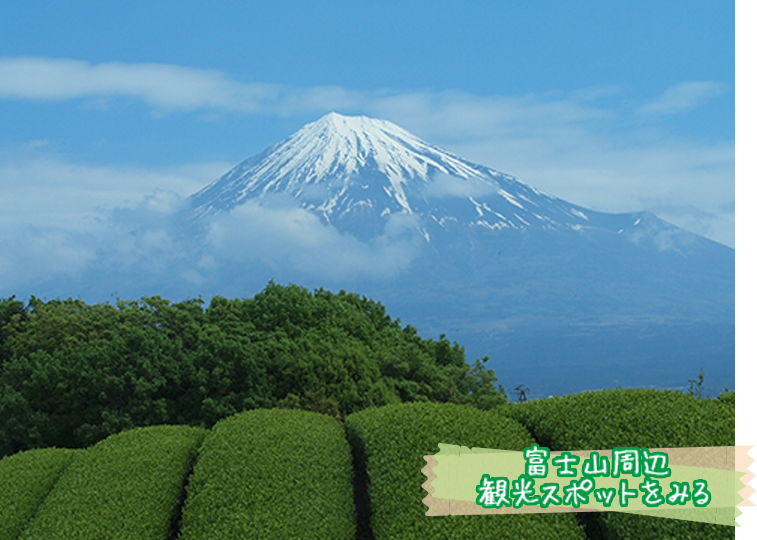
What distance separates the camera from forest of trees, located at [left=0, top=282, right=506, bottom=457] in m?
12.8

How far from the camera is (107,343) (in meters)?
14.4

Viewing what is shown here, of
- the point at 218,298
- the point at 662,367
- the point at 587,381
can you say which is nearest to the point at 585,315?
the point at 662,367

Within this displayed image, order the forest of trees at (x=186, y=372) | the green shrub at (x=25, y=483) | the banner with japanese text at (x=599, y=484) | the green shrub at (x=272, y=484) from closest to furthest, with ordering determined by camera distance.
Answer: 1. the banner with japanese text at (x=599, y=484)
2. the green shrub at (x=272, y=484)
3. the green shrub at (x=25, y=483)
4. the forest of trees at (x=186, y=372)

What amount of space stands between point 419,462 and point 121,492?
3667mm

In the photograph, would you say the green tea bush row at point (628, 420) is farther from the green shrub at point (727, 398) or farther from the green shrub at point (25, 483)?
the green shrub at point (25, 483)

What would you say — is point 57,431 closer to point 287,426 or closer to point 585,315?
point 287,426

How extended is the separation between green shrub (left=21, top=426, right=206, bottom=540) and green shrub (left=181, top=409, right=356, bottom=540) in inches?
13.7

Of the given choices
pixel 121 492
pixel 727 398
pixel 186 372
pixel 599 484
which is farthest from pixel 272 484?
pixel 727 398

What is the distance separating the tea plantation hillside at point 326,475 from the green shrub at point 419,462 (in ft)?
0.05

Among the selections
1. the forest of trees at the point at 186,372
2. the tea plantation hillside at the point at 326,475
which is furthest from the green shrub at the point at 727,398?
the forest of trees at the point at 186,372

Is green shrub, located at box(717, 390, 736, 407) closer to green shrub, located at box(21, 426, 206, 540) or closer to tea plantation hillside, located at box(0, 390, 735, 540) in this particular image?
tea plantation hillside, located at box(0, 390, 735, 540)

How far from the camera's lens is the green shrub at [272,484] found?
24.2 feet

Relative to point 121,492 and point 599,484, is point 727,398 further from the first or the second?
point 121,492

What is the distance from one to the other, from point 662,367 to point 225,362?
154973 mm
